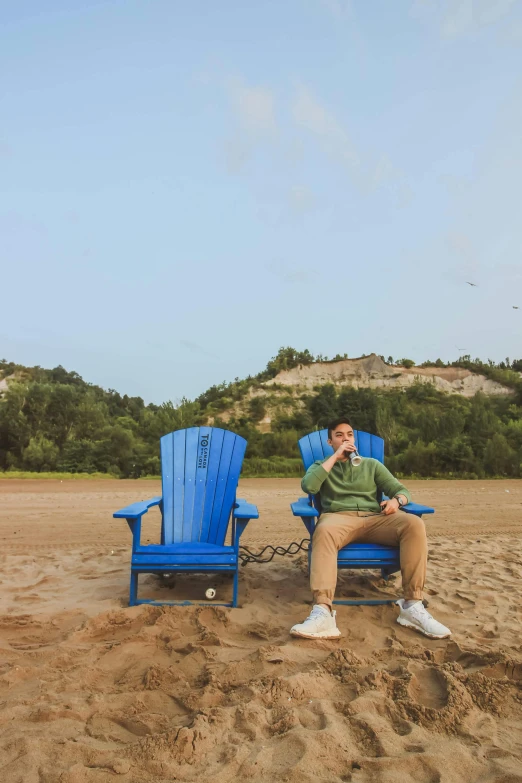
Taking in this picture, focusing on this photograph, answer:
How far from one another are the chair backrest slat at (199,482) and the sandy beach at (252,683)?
396 millimetres

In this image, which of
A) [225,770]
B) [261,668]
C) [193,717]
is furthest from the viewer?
[261,668]

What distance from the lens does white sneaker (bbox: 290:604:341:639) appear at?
260 centimetres

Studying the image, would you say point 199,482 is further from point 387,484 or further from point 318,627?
point 318,627

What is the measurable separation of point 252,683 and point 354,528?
50.9 inches

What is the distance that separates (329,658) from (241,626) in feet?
2.28

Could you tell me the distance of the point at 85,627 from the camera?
110 inches

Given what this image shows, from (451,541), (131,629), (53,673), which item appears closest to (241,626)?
(131,629)

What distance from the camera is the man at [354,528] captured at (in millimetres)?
2759

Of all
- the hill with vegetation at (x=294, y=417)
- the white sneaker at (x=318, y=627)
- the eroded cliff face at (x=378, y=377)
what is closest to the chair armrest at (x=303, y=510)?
the white sneaker at (x=318, y=627)

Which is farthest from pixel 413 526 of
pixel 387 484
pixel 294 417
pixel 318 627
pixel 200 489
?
pixel 294 417

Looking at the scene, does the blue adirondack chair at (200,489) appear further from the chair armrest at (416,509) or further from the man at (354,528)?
the chair armrest at (416,509)

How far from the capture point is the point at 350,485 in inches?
137

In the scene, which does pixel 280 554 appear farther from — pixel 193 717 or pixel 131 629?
pixel 193 717

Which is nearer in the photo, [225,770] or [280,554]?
[225,770]
